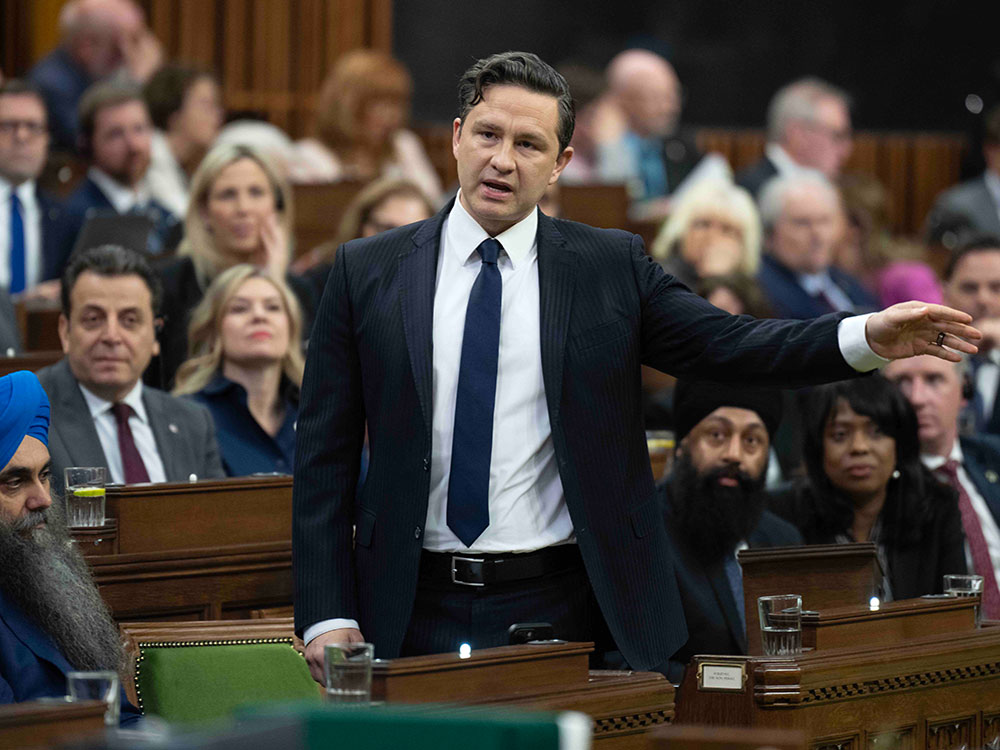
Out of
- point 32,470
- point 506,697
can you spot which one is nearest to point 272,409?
point 32,470

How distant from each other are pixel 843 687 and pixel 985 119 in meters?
7.66

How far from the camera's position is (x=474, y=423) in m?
Result: 2.58

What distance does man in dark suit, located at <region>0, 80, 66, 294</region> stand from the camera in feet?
18.7

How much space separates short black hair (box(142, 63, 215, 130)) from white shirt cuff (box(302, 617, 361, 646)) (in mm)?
4271

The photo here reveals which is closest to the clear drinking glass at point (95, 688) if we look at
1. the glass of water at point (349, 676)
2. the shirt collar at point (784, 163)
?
the glass of water at point (349, 676)

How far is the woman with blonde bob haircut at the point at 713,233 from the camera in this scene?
6457 millimetres

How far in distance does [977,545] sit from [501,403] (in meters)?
2.11

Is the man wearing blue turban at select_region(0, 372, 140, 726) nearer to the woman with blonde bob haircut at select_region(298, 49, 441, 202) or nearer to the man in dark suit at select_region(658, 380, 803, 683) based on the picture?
the man in dark suit at select_region(658, 380, 803, 683)

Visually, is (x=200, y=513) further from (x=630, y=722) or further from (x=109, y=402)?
(x=630, y=722)

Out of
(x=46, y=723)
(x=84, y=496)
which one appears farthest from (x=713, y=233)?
(x=46, y=723)

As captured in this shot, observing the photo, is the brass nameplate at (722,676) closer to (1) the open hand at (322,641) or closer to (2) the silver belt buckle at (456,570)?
(2) the silver belt buckle at (456,570)

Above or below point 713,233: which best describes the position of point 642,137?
above

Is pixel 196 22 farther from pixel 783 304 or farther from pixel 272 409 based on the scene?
pixel 272 409

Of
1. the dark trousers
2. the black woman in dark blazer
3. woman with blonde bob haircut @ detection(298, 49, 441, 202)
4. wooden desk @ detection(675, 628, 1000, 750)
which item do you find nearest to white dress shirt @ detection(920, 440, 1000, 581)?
the black woman in dark blazer
